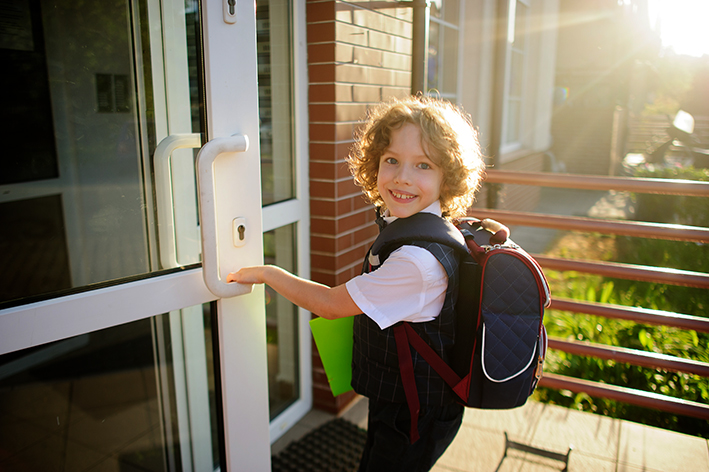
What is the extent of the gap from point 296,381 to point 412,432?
1.31 meters

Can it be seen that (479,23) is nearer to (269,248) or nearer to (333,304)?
(269,248)

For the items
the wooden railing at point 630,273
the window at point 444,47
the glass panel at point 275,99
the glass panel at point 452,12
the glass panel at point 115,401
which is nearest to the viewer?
the glass panel at point 115,401

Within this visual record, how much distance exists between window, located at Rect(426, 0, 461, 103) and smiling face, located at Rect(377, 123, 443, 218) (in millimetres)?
3552

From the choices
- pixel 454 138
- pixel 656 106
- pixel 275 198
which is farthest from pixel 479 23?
pixel 656 106

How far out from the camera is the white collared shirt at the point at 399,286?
136 centimetres

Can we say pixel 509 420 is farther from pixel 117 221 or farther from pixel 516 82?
pixel 516 82

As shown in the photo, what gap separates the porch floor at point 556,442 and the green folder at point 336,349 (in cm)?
91

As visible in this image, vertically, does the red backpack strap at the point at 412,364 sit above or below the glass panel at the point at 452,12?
below

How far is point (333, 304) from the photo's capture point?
55.0 inches

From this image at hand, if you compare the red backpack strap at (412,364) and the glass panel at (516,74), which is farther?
the glass panel at (516,74)

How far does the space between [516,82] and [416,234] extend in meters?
8.22

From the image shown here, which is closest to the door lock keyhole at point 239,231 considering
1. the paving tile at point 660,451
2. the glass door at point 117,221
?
the glass door at point 117,221

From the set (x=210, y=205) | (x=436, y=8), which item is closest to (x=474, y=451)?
(x=210, y=205)

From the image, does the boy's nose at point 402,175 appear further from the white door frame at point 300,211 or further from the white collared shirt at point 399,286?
the white door frame at point 300,211
